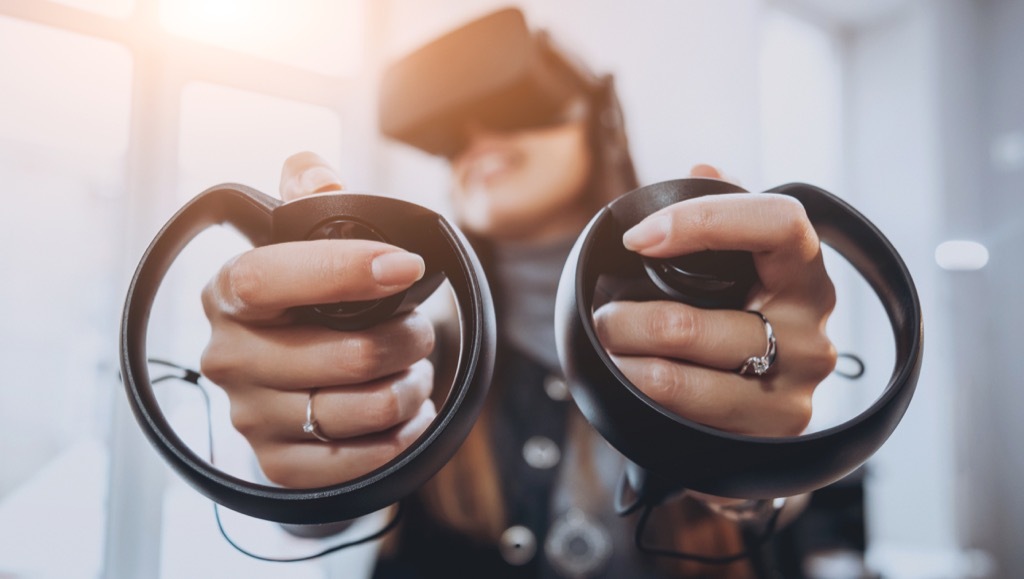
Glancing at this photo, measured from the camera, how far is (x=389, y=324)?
20cm

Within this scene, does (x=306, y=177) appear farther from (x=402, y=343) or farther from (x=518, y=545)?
(x=518, y=545)

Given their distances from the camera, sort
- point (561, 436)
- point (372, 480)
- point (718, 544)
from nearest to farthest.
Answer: point (372, 480) < point (718, 544) < point (561, 436)

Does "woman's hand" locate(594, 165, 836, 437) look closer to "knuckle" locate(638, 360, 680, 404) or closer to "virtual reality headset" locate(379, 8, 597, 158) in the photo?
"knuckle" locate(638, 360, 680, 404)

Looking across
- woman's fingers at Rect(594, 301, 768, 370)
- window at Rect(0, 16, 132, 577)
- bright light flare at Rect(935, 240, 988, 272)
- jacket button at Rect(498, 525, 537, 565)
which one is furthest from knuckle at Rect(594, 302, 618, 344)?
bright light flare at Rect(935, 240, 988, 272)

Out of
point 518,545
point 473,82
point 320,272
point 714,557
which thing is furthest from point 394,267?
point 518,545

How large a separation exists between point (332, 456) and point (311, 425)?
20 millimetres

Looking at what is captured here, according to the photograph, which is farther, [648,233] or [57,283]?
[57,283]

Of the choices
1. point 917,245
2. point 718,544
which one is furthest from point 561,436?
point 917,245

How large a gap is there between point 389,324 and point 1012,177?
3.27ft

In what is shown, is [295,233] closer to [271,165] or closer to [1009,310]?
[271,165]

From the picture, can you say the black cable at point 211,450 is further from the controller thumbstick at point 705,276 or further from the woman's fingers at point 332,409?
the controller thumbstick at point 705,276

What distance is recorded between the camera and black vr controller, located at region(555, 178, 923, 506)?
151 millimetres

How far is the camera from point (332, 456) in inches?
8.3

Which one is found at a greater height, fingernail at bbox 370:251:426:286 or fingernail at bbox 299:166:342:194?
fingernail at bbox 299:166:342:194
